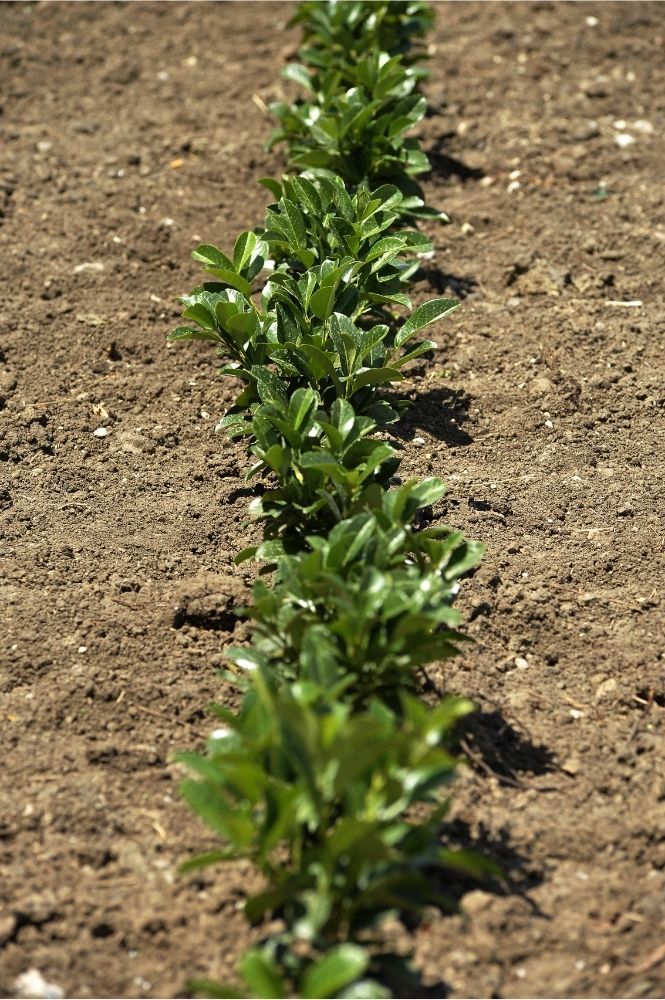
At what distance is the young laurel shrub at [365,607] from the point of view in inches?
119

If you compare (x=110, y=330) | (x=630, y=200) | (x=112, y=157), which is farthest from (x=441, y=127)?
(x=110, y=330)

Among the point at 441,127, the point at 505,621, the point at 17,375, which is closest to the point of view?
the point at 505,621

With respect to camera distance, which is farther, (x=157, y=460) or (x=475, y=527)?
(x=157, y=460)

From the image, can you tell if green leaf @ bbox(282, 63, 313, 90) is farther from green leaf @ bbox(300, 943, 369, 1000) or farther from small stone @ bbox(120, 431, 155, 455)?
green leaf @ bbox(300, 943, 369, 1000)

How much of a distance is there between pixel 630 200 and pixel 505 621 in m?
3.00

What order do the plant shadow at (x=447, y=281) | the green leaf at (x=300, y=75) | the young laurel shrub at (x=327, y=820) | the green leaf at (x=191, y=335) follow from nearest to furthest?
the young laurel shrub at (x=327, y=820)
the green leaf at (x=191, y=335)
the plant shadow at (x=447, y=281)
the green leaf at (x=300, y=75)

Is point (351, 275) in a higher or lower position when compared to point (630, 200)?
higher

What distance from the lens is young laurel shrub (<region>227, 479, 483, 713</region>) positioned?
302cm

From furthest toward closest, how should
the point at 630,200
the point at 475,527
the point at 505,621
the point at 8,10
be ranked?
1. the point at 8,10
2. the point at 630,200
3. the point at 475,527
4. the point at 505,621

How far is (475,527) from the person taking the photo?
426 cm

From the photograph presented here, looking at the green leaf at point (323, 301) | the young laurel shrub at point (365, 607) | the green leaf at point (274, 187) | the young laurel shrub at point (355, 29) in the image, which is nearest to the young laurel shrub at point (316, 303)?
the green leaf at point (323, 301)

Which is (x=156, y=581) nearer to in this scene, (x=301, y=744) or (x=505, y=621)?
(x=505, y=621)

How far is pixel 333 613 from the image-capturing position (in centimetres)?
326

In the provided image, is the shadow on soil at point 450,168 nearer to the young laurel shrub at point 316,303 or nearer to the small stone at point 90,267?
the young laurel shrub at point 316,303
